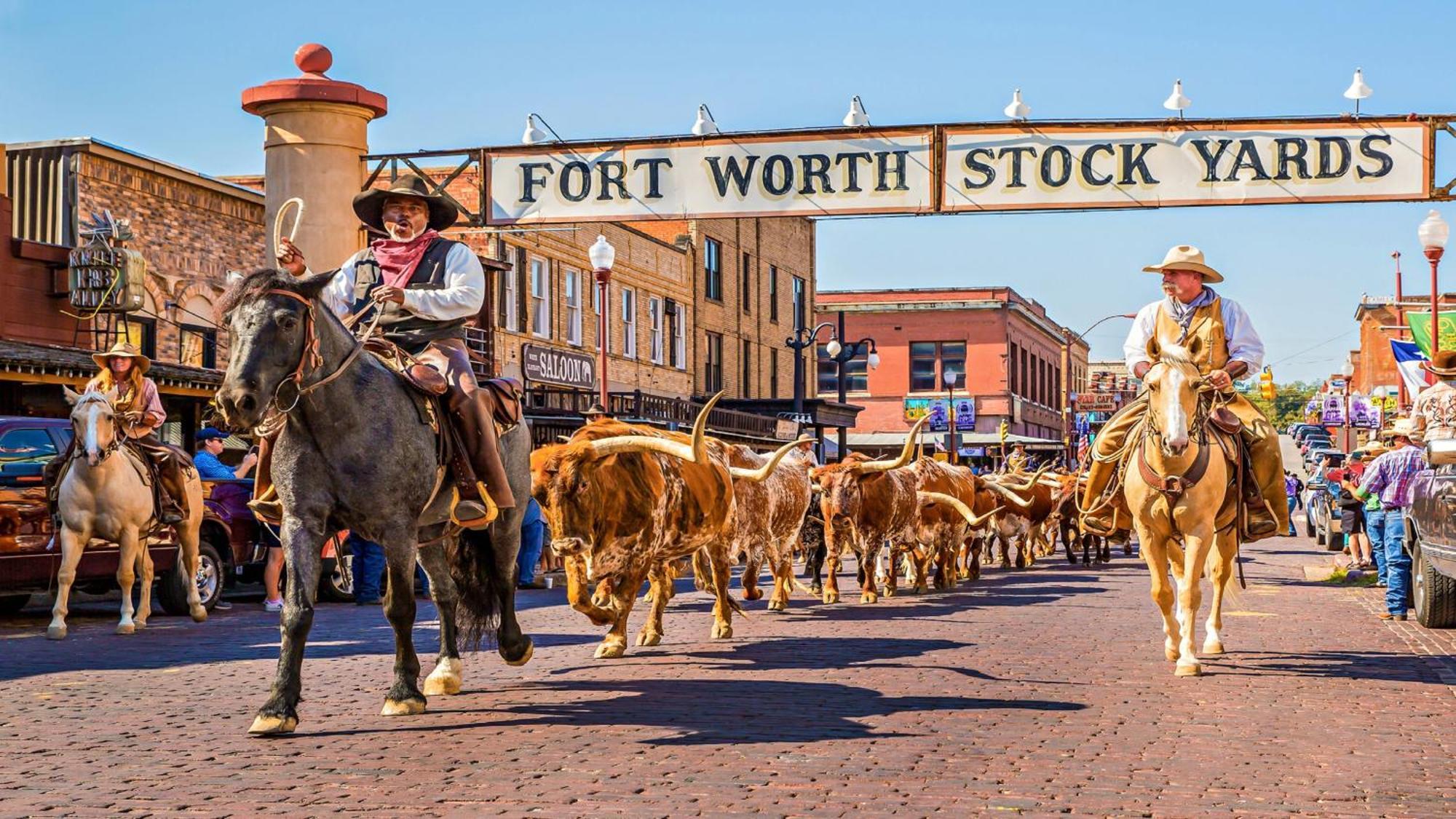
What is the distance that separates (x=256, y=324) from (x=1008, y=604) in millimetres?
11875

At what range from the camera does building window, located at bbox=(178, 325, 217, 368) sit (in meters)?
32.1

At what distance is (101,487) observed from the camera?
15.2 metres

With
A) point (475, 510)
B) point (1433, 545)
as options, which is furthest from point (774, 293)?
point (475, 510)

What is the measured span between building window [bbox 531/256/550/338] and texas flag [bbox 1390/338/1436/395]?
64.0ft

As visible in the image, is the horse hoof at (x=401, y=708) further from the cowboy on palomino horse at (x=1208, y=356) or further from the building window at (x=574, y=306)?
the building window at (x=574, y=306)

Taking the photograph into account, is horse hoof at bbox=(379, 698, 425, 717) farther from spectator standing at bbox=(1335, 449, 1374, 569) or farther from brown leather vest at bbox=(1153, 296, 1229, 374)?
spectator standing at bbox=(1335, 449, 1374, 569)

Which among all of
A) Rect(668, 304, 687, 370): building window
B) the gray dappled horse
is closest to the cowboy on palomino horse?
the gray dappled horse

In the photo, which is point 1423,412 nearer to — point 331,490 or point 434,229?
point 434,229

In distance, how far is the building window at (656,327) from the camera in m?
48.6

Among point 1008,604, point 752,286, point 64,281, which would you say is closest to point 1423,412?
point 1008,604

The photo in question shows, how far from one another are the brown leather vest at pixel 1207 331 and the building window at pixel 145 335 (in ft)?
74.7

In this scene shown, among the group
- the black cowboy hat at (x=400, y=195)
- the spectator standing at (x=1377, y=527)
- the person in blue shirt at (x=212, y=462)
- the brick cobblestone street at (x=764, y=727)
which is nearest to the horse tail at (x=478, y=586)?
the brick cobblestone street at (x=764, y=727)

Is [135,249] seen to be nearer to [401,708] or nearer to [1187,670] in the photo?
[401,708]

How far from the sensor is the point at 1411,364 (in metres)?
27.0
